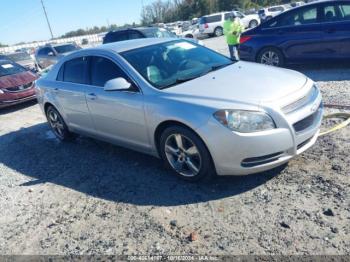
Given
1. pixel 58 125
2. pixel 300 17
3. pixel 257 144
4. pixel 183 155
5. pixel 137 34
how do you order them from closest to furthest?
pixel 257 144
pixel 183 155
pixel 58 125
pixel 300 17
pixel 137 34

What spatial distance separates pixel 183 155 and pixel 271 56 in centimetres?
576

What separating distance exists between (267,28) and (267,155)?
6139 millimetres

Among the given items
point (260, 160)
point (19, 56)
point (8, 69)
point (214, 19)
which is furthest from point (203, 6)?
point (260, 160)

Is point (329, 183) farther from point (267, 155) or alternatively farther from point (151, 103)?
point (151, 103)

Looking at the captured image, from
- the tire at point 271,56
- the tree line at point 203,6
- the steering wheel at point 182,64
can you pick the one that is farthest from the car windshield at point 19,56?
the tree line at point 203,6

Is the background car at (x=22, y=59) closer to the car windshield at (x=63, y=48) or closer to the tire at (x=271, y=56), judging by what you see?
the car windshield at (x=63, y=48)

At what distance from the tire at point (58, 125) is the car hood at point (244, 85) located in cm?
297

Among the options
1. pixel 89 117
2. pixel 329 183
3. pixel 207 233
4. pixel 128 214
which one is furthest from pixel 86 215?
pixel 329 183

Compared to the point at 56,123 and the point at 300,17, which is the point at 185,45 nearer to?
the point at 56,123

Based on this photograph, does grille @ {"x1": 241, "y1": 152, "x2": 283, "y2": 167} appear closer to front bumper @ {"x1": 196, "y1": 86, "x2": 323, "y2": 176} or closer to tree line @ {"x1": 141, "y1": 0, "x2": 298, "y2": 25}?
front bumper @ {"x1": 196, "y1": 86, "x2": 323, "y2": 176}

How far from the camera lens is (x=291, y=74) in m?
4.34

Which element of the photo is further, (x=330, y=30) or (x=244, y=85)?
(x=330, y=30)

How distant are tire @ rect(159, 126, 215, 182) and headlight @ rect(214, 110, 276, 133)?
1.34 ft

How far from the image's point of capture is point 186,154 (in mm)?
4039
